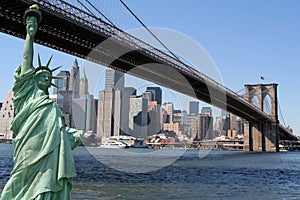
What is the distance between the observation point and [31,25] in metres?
5.77

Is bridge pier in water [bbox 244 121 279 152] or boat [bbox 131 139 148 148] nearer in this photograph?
bridge pier in water [bbox 244 121 279 152]

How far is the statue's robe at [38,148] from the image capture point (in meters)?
5.16

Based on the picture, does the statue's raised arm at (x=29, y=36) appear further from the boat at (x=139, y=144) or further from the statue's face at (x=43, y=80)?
the boat at (x=139, y=144)

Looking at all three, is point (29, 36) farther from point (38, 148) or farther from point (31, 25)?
point (38, 148)

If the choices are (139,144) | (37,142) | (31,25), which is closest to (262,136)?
(139,144)

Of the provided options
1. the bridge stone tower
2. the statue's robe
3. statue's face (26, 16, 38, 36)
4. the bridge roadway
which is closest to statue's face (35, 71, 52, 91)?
the statue's robe

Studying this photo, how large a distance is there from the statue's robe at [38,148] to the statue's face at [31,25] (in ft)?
1.81

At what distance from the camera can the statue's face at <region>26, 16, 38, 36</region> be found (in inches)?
225

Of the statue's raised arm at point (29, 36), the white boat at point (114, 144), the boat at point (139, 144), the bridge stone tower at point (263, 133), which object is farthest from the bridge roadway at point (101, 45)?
the boat at point (139, 144)

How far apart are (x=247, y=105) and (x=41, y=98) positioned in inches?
2148

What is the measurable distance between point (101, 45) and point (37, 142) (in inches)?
999

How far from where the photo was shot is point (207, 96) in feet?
164

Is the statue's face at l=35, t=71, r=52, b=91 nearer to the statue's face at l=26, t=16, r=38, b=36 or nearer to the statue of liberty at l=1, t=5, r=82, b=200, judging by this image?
the statue of liberty at l=1, t=5, r=82, b=200

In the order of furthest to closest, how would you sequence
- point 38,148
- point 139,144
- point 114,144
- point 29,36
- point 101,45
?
point 139,144, point 114,144, point 101,45, point 29,36, point 38,148
